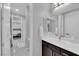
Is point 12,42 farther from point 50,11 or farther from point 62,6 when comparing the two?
point 62,6

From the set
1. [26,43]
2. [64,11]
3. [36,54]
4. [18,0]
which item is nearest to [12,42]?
[26,43]

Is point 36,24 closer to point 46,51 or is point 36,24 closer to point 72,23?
point 46,51

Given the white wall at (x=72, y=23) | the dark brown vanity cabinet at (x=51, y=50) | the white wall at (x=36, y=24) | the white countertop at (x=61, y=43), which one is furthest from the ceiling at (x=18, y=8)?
the white wall at (x=72, y=23)

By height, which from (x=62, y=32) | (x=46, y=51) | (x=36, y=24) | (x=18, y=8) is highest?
(x=18, y=8)

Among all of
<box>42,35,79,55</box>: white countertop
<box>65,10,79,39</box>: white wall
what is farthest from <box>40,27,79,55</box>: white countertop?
<box>65,10,79,39</box>: white wall

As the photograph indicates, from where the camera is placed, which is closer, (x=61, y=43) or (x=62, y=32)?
(x=61, y=43)

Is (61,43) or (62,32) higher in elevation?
(62,32)

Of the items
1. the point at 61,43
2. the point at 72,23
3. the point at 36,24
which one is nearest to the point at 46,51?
the point at 61,43

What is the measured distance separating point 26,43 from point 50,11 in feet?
1.66

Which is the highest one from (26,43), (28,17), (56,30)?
(28,17)

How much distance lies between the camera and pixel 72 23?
4.24 ft

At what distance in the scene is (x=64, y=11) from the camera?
1351 mm

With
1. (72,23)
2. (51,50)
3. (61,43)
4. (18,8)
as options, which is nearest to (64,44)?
(61,43)

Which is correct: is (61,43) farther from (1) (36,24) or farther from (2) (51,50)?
(1) (36,24)
